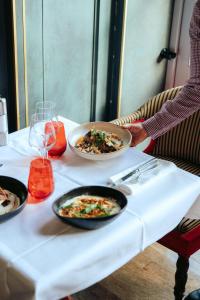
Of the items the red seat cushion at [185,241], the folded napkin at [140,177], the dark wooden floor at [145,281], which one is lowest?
the dark wooden floor at [145,281]

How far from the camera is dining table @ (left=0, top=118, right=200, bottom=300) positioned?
44.3 inches

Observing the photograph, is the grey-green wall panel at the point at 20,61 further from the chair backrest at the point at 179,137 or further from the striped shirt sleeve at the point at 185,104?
the striped shirt sleeve at the point at 185,104

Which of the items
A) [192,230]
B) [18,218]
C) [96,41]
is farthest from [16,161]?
[96,41]

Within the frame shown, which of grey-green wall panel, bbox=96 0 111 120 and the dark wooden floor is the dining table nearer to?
the dark wooden floor

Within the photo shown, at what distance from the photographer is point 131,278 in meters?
2.09

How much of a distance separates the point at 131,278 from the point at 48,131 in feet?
2.98

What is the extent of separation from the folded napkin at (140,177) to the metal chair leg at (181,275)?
43 centimetres

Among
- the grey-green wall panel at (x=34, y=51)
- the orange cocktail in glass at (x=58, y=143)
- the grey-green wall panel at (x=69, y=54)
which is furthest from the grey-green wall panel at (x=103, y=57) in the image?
the orange cocktail in glass at (x=58, y=143)

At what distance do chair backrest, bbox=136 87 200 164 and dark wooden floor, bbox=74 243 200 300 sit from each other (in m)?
0.50

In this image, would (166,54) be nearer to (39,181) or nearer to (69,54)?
(69,54)

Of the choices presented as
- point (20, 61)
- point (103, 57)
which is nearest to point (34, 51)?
point (20, 61)

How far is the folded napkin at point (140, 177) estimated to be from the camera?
4.77ft

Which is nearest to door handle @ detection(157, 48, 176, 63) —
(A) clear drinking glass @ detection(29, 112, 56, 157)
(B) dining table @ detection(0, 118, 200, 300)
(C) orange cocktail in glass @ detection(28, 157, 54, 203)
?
(B) dining table @ detection(0, 118, 200, 300)

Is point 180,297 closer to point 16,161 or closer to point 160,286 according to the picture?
point 160,286
